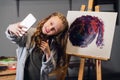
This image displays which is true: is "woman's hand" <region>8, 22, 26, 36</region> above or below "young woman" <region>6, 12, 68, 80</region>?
above

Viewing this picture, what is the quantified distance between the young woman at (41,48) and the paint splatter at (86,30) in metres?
0.31

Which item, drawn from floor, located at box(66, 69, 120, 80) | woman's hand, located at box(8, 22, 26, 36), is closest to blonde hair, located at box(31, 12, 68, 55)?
woman's hand, located at box(8, 22, 26, 36)

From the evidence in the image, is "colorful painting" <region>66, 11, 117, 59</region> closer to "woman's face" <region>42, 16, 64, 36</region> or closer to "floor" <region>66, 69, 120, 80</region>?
"woman's face" <region>42, 16, 64, 36</region>

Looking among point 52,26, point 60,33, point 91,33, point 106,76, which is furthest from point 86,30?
point 106,76

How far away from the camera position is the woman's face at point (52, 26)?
5.24ft

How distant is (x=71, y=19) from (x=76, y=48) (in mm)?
275

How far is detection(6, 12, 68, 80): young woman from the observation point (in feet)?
5.32

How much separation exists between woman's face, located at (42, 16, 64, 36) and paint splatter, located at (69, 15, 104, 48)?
40 cm

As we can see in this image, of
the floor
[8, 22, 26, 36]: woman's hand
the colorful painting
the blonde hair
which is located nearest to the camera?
[8, 22, 26, 36]: woman's hand

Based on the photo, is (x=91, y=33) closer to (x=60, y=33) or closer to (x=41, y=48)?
(x=60, y=33)

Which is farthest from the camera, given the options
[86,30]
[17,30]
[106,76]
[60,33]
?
[106,76]

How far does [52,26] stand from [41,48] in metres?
0.19

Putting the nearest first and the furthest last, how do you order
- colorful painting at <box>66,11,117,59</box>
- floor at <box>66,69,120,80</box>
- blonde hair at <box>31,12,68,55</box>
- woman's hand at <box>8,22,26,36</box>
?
woman's hand at <box>8,22,26,36</box> → blonde hair at <box>31,12,68,55</box> → colorful painting at <box>66,11,117,59</box> → floor at <box>66,69,120,80</box>

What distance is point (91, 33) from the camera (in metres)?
1.98
